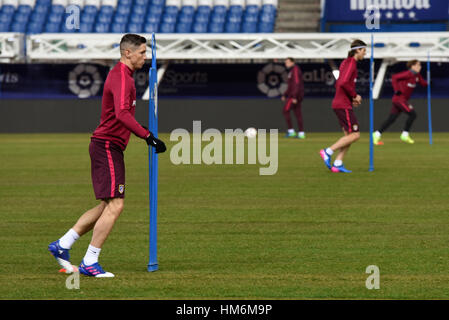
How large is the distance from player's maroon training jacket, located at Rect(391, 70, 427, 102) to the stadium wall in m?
6.64

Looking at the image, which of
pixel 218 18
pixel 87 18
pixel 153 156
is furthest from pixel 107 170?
pixel 87 18

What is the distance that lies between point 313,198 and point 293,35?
2067 cm

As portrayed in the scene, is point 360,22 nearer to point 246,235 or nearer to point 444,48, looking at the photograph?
point 444,48

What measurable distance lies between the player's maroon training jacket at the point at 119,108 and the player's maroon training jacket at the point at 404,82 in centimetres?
2039

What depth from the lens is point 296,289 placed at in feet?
26.2

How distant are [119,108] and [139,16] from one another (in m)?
33.7

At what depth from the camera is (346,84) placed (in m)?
18.5

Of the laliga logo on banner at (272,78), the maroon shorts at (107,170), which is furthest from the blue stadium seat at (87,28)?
the maroon shorts at (107,170)

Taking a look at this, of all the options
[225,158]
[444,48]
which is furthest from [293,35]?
[225,158]

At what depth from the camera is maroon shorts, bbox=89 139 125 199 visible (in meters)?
8.45

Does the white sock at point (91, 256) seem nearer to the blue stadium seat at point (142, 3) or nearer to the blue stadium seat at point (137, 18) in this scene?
the blue stadium seat at point (137, 18)

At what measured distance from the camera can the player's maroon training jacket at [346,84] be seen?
1828cm

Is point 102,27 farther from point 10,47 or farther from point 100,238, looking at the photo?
point 100,238

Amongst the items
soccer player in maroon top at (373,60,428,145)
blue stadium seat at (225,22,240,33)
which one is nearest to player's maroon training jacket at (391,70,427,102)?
soccer player in maroon top at (373,60,428,145)
